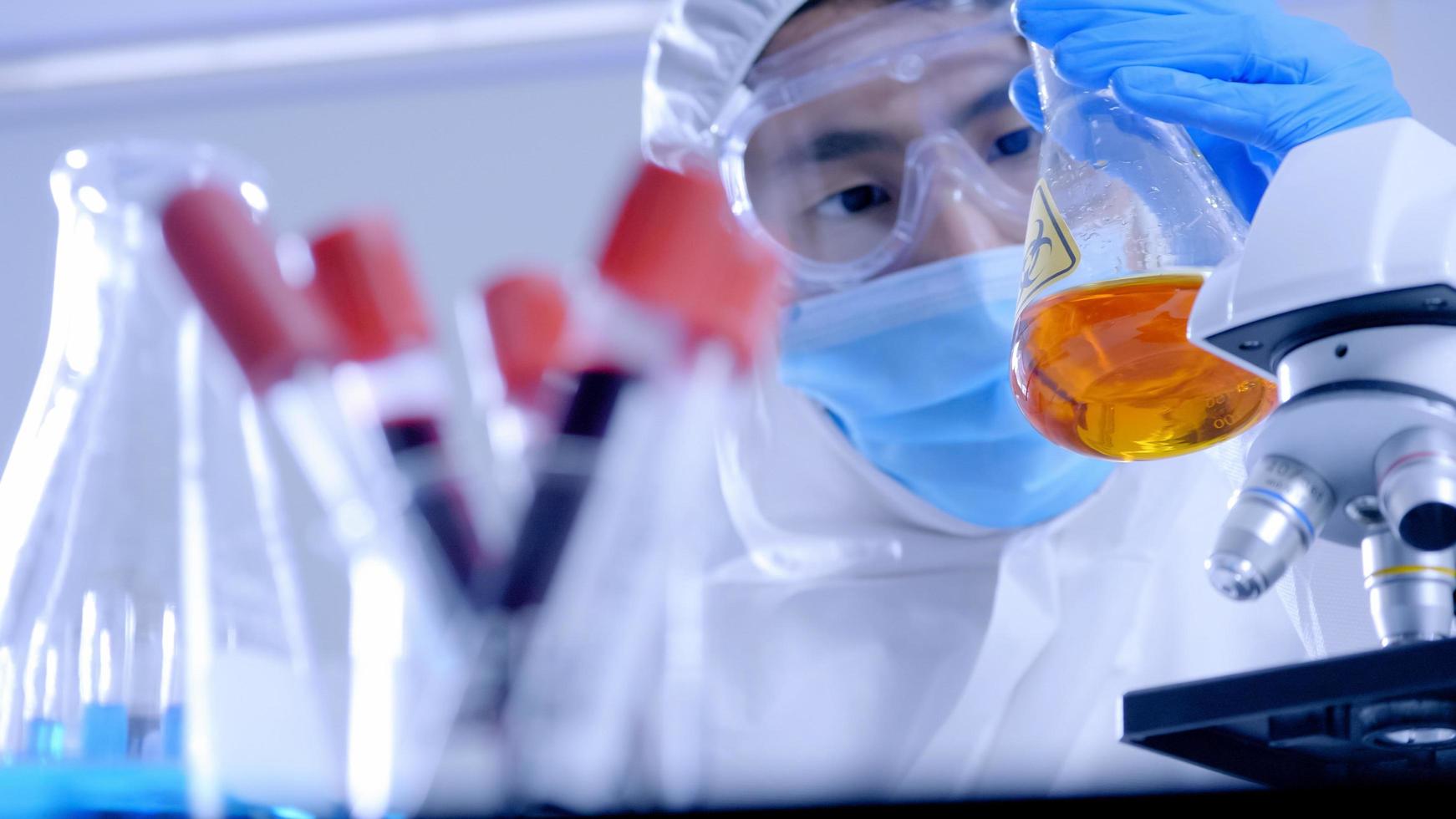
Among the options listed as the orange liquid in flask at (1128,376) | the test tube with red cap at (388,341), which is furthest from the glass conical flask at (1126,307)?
the test tube with red cap at (388,341)

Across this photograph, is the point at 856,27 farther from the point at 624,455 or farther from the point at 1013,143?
the point at 624,455

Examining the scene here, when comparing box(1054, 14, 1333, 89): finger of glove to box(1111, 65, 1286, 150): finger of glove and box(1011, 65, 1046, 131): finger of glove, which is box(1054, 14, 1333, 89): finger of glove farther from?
box(1011, 65, 1046, 131): finger of glove

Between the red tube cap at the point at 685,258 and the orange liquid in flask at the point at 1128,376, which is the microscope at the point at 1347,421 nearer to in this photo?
the orange liquid in flask at the point at 1128,376

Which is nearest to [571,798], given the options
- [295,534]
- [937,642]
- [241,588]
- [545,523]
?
[545,523]

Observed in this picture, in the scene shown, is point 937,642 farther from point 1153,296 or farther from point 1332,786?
point 1332,786

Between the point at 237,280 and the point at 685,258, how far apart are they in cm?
27

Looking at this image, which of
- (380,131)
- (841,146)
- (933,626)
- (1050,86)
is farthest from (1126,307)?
(380,131)

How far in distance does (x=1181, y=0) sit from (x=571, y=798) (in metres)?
0.63

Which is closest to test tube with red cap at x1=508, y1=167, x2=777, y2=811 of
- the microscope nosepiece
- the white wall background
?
the microscope nosepiece

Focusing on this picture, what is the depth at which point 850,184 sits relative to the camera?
130 centimetres

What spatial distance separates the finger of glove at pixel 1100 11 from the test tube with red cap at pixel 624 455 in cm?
32

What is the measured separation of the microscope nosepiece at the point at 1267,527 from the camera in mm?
556

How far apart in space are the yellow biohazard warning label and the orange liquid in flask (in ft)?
0.05

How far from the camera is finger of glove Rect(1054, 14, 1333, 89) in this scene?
798mm
